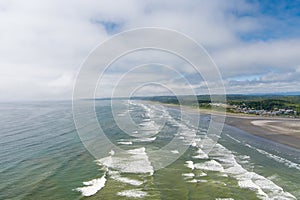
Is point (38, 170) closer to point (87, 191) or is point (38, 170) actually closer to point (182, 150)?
point (87, 191)

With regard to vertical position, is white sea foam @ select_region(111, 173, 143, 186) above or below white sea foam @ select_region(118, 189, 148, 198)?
above

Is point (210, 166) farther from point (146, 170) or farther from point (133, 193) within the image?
point (133, 193)

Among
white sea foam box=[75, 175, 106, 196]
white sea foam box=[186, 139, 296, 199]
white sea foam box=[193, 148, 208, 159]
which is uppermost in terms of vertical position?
white sea foam box=[193, 148, 208, 159]

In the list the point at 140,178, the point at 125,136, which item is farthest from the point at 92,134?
the point at 140,178

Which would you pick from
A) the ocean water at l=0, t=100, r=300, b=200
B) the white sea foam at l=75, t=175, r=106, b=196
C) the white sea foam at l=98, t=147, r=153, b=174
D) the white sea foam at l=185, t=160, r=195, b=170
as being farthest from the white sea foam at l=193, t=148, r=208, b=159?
the white sea foam at l=75, t=175, r=106, b=196

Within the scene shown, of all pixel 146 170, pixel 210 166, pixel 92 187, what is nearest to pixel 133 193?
pixel 92 187

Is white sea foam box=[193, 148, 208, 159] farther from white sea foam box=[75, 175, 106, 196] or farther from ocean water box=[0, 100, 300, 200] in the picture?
white sea foam box=[75, 175, 106, 196]

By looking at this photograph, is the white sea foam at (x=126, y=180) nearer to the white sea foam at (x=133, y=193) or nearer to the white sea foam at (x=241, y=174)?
the white sea foam at (x=133, y=193)

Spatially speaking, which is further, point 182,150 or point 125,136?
point 125,136
